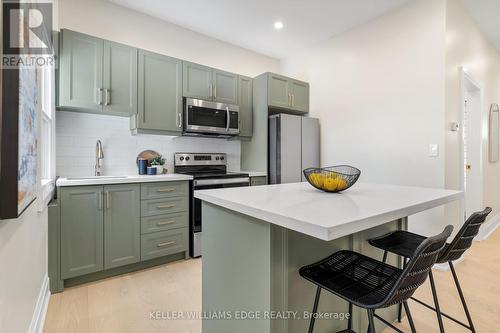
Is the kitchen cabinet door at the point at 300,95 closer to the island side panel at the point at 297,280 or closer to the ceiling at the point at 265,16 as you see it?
the ceiling at the point at 265,16

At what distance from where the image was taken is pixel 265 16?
313 centimetres

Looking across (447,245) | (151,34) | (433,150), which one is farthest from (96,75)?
(433,150)

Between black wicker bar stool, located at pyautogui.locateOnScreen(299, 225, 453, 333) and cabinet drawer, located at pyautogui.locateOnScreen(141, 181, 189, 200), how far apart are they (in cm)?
191

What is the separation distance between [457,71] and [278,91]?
6.53ft

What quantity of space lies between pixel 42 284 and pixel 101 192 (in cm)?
78

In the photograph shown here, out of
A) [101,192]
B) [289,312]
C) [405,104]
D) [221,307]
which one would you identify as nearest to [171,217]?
[101,192]

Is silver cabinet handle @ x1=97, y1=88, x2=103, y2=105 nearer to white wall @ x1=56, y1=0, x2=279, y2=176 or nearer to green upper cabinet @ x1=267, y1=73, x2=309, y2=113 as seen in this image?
white wall @ x1=56, y1=0, x2=279, y2=176

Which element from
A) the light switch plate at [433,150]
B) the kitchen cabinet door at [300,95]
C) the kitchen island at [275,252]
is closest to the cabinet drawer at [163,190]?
the kitchen island at [275,252]

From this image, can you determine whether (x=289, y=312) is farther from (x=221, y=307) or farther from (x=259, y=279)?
(x=221, y=307)

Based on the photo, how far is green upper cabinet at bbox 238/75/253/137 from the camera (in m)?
3.59

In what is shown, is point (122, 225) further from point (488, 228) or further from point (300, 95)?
point (488, 228)

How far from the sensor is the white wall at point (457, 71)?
2.62 meters

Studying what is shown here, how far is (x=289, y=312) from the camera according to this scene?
1135mm

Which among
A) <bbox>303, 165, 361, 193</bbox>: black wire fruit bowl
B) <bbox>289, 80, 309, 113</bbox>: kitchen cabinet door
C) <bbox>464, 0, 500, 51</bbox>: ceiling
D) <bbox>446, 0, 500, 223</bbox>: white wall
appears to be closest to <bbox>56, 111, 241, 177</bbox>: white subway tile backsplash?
<bbox>289, 80, 309, 113</bbox>: kitchen cabinet door
